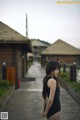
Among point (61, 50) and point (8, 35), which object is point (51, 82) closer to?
point (8, 35)

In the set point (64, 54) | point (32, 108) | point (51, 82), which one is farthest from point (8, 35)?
point (64, 54)

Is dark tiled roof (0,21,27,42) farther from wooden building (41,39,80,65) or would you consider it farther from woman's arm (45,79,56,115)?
wooden building (41,39,80,65)

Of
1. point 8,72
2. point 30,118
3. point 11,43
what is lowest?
point 30,118

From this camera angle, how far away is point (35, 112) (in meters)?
10.2

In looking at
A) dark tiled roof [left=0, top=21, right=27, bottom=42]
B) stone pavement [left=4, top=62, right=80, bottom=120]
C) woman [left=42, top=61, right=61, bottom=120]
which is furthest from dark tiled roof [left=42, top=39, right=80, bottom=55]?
woman [left=42, top=61, right=61, bottom=120]

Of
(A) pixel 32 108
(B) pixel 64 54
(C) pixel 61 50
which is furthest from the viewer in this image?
(C) pixel 61 50

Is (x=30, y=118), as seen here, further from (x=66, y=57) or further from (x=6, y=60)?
(x=66, y=57)

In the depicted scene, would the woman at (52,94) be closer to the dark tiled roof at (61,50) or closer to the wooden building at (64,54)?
the wooden building at (64,54)

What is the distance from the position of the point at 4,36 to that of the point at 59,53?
3085cm

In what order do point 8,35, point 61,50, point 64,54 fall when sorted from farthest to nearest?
1. point 61,50
2. point 64,54
3. point 8,35

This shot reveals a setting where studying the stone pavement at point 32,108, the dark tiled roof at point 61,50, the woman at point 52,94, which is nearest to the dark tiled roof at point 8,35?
the stone pavement at point 32,108

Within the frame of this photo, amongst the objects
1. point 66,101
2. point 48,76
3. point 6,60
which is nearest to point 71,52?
point 6,60

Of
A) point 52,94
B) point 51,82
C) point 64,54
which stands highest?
point 64,54

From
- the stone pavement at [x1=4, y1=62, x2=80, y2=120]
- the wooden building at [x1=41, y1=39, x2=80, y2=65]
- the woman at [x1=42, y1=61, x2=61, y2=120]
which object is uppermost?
the wooden building at [x1=41, y1=39, x2=80, y2=65]
